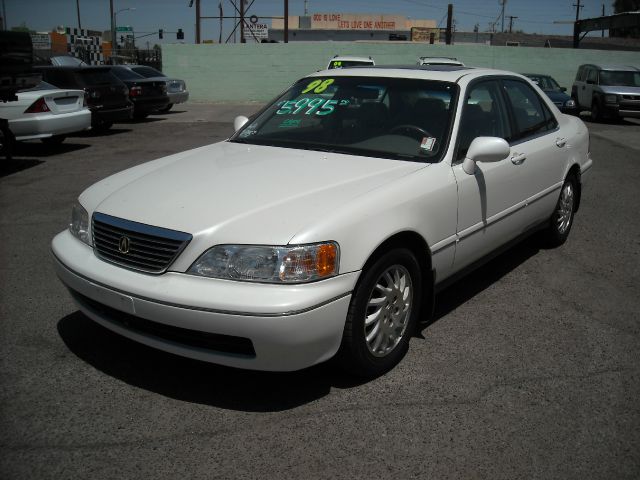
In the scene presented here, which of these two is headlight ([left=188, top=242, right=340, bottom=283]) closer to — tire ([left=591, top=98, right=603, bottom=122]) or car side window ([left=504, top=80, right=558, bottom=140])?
car side window ([left=504, top=80, right=558, bottom=140])

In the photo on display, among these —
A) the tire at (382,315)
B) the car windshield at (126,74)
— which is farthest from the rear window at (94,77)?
the tire at (382,315)

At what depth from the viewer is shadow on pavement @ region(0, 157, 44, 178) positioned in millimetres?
9548

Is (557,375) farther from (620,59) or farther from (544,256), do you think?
(620,59)

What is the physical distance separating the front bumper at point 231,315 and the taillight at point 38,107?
27.4ft

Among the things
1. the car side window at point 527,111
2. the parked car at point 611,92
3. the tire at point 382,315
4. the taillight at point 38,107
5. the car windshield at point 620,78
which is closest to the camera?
the tire at point 382,315

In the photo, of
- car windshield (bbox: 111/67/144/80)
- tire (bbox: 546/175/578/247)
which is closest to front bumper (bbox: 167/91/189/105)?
car windshield (bbox: 111/67/144/80)

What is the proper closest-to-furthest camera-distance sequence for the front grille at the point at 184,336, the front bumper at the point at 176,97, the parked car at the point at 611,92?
the front grille at the point at 184,336 → the parked car at the point at 611,92 → the front bumper at the point at 176,97

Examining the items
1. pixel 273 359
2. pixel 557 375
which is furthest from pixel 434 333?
pixel 273 359

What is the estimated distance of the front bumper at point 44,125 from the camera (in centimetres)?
1033

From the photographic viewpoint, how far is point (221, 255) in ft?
9.58

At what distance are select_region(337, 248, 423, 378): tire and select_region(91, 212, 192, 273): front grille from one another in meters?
0.89

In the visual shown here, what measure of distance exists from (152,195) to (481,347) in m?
2.09

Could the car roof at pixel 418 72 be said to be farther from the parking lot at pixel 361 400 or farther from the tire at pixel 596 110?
the tire at pixel 596 110

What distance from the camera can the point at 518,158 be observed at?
4.55 metres
